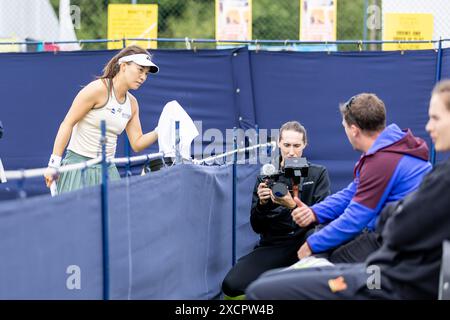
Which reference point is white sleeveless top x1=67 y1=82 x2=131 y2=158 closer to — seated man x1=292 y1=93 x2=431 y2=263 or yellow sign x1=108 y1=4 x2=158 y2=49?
seated man x1=292 y1=93 x2=431 y2=263

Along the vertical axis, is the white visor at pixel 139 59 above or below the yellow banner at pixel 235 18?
below

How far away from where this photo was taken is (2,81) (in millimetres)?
11633

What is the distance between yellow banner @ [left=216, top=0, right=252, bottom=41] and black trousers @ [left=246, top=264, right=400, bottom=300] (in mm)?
9007

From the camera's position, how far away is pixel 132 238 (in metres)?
4.72

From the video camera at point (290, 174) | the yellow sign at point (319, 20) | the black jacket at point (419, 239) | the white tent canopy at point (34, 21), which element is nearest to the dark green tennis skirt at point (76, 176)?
the video camera at point (290, 174)

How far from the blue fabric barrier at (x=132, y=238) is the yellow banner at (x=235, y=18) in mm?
6067

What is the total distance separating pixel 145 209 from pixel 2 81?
7285mm

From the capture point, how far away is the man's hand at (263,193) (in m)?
6.40

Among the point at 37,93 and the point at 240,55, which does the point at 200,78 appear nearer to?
the point at 240,55

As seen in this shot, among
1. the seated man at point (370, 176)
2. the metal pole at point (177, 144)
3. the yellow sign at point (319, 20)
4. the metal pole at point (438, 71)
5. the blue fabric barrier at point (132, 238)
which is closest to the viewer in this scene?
the blue fabric barrier at point (132, 238)

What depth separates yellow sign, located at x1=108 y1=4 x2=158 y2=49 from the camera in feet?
41.1

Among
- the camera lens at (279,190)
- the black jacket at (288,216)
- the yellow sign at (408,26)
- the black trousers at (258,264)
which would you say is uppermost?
the yellow sign at (408,26)

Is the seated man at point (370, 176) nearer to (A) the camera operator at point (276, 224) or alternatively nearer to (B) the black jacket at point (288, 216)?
(A) the camera operator at point (276, 224)
